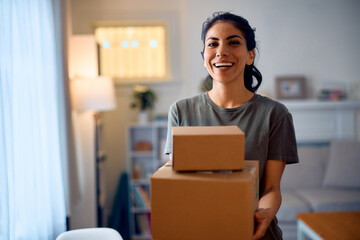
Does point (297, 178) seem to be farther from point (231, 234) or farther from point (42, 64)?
point (231, 234)

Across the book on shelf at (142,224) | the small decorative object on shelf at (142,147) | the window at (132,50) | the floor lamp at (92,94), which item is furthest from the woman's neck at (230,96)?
the window at (132,50)

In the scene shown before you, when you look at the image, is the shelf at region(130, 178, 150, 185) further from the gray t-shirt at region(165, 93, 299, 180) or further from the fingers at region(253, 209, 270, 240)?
the fingers at region(253, 209, 270, 240)

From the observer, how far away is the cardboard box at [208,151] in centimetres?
89

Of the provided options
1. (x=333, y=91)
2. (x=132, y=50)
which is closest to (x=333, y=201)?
(x=333, y=91)

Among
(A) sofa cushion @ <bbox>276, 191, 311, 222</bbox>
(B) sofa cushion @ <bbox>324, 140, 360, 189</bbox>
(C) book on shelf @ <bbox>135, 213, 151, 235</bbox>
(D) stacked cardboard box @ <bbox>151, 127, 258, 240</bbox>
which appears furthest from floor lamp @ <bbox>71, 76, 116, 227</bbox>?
(B) sofa cushion @ <bbox>324, 140, 360, 189</bbox>

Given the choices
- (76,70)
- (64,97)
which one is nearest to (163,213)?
(64,97)

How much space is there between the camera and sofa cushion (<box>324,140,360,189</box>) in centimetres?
326

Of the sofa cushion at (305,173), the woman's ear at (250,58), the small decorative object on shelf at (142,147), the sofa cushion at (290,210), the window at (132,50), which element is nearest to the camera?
the woman's ear at (250,58)

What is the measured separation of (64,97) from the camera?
247 centimetres

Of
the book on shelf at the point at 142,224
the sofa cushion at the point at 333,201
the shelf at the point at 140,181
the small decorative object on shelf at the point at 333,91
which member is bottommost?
the book on shelf at the point at 142,224

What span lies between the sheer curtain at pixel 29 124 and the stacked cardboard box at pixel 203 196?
39.7 inches

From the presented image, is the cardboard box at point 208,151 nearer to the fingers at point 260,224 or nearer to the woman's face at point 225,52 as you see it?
the fingers at point 260,224

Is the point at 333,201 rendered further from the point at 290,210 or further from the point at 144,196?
the point at 144,196

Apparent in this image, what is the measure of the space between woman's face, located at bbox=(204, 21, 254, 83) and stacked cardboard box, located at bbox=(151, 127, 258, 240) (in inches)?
13.0
